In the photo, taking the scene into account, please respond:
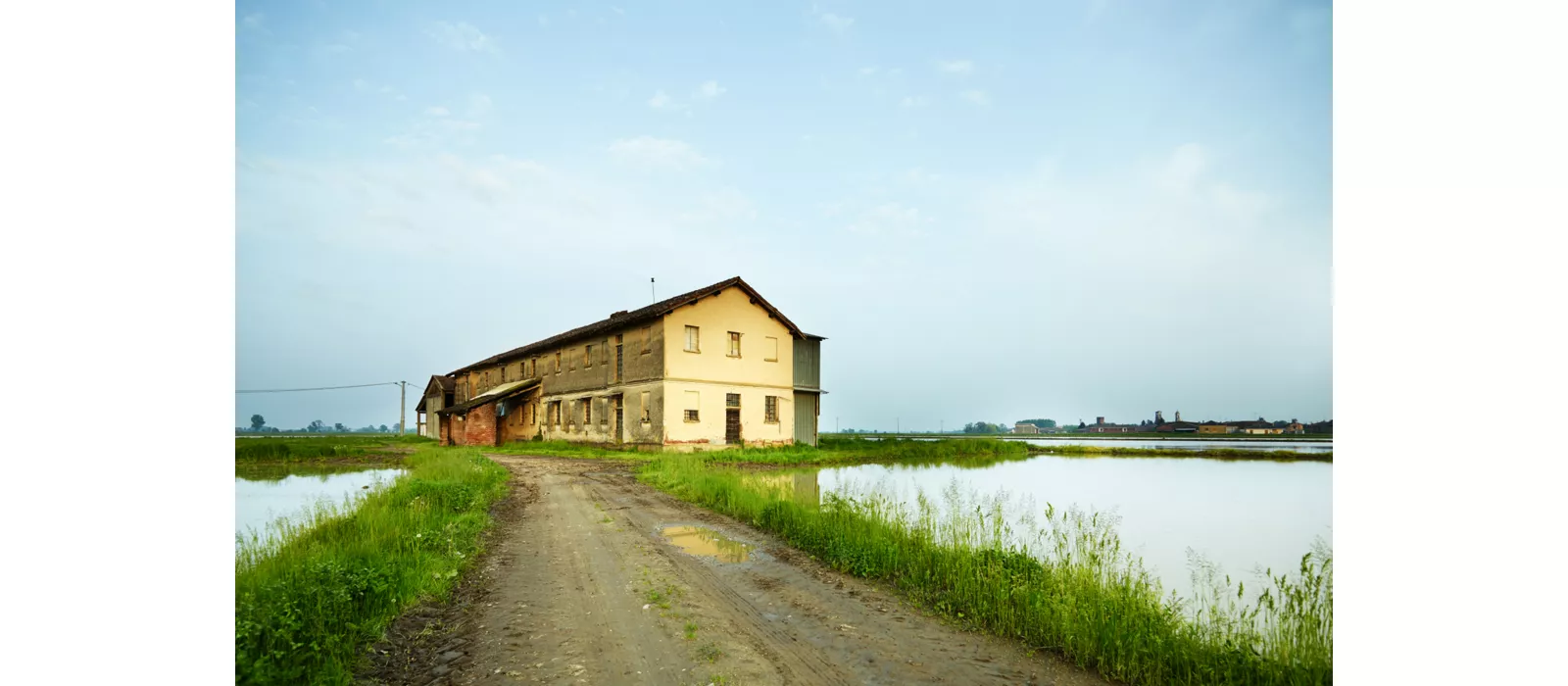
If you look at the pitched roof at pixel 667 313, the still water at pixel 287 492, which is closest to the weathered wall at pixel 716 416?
the pitched roof at pixel 667 313

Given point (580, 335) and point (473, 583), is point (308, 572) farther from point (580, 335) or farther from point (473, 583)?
point (580, 335)

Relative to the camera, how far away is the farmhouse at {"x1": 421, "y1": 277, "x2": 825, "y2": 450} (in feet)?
86.3

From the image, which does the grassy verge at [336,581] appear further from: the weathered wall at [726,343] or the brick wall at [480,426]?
the brick wall at [480,426]

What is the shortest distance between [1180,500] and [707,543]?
10.9 m

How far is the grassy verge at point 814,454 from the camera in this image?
24000 millimetres

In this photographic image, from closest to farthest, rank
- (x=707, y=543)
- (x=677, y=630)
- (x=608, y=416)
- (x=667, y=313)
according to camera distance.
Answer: (x=677, y=630) < (x=707, y=543) < (x=667, y=313) < (x=608, y=416)

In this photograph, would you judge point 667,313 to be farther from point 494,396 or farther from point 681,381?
point 494,396

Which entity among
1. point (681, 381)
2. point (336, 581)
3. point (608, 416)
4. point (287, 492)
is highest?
point (681, 381)

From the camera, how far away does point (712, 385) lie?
27.4 m

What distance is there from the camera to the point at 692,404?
1048 inches

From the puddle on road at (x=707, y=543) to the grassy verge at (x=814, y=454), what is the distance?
1235 centimetres

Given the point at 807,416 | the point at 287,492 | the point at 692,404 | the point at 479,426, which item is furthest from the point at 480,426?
the point at 287,492

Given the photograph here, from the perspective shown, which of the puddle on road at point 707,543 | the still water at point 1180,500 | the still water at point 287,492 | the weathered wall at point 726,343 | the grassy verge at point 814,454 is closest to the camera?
the still water at point 287,492
